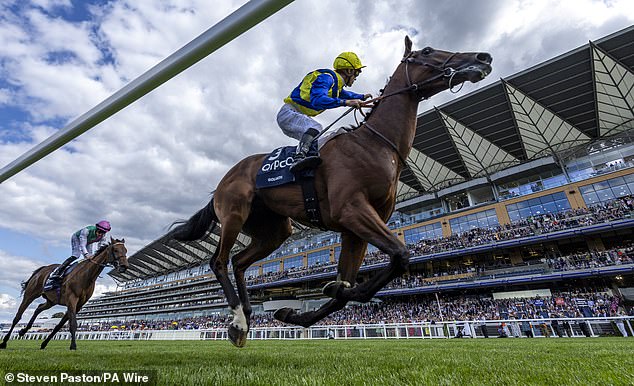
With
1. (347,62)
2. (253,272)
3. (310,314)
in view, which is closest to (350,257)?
(310,314)

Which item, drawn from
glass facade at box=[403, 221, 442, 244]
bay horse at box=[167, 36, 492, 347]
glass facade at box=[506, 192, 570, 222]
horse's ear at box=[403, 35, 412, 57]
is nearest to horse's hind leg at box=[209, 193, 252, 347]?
bay horse at box=[167, 36, 492, 347]

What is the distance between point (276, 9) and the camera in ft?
4.55

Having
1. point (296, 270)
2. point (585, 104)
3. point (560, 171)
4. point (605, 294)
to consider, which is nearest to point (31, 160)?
point (605, 294)

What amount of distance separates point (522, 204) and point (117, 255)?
119ft

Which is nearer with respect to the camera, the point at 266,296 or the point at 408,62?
the point at 408,62

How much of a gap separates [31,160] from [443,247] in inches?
1397

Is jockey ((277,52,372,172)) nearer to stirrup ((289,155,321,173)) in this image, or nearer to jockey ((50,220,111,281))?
stirrup ((289,155,321,173))

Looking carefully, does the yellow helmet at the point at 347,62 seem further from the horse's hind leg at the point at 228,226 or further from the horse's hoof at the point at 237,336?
the horse's hoof at the point at 237,336

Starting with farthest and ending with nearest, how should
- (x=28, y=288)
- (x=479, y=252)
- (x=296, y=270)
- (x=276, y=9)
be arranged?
(x=296, y=270) → (x=479, y=252) → (x=28, y=288) → (x=276, y=9)

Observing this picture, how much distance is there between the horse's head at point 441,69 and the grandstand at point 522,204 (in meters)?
23.0

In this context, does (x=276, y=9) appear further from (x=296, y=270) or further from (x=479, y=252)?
(x=296, y=270)

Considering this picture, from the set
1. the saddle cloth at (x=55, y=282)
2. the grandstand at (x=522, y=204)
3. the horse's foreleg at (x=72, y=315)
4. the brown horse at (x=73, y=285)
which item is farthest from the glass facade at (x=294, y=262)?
the horse's foreleg at (x=72, y=315)

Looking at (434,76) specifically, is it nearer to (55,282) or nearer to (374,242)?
(374,242)

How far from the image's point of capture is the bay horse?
2775mm
